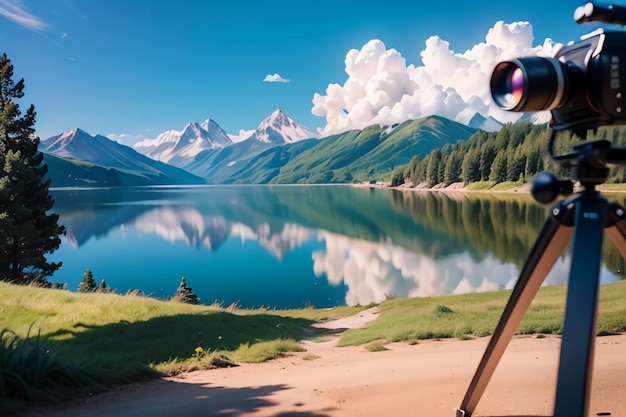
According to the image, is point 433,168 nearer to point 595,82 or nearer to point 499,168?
point 499,168

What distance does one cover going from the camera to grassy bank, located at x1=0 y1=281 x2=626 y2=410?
4.00 meters

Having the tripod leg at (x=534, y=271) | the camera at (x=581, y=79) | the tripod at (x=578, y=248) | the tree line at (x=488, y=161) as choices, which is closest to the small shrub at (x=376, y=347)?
the tripod leg at (x=534, y=271)

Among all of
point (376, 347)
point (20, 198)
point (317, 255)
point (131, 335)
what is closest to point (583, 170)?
point (376, 347)

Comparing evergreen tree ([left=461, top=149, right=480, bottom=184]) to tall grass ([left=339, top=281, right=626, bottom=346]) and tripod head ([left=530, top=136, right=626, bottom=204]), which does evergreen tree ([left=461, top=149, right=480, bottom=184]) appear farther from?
tripod head ([left=530, top=136, right=626, bottom=204])

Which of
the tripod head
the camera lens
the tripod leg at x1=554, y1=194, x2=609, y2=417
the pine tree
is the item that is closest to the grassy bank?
the tripod leg at x1=554, y1=194, x2=609, y2=417

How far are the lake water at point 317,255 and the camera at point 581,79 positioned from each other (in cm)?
1212

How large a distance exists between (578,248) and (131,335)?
7241 millimetres

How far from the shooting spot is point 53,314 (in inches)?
309

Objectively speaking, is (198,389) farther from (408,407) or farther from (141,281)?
(141,281)

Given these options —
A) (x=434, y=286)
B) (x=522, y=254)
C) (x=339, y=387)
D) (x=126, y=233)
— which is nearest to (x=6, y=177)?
(x=339, y=387)

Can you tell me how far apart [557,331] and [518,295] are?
550 centimetres

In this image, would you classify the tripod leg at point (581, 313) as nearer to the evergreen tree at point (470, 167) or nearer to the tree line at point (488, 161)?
the tree line at point (488, 161)

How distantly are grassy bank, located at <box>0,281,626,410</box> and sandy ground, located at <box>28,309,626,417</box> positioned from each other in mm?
402

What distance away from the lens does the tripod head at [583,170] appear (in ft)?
5.58
